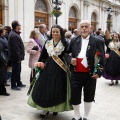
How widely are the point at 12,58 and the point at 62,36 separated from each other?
6.95 feet

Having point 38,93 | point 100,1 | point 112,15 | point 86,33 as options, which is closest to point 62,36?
point 86,33

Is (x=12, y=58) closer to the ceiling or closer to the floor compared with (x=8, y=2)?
closer to the floor

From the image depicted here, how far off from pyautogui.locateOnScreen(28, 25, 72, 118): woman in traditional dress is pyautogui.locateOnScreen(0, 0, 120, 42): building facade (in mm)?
10433

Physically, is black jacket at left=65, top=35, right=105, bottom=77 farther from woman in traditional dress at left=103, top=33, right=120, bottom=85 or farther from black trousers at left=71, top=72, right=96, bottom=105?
woman in traditional dress at left=103, top=33, right=120, bottom=85

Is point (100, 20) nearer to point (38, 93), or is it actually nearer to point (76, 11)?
point (76, 11)

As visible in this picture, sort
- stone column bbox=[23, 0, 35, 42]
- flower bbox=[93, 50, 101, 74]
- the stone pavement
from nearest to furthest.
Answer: flower bbox=[93, 50, 101, 74] → the stone pavement → stone column bbox=[23, 0, 35, 42]

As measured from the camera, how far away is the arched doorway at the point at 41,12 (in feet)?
55.4

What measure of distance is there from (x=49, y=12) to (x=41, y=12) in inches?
32.3

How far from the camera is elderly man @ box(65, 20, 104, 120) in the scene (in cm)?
342

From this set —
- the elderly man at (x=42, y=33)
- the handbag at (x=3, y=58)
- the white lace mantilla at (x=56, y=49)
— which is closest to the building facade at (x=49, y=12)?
the elderly man at (x=42, y=33)

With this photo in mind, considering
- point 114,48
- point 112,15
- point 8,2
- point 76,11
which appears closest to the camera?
point 114,48

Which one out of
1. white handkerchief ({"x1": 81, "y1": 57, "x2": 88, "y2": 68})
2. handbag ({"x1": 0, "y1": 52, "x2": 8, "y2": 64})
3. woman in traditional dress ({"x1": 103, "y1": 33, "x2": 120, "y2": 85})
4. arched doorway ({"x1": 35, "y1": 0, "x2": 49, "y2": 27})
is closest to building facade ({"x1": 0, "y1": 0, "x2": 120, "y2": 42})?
arched doorway ({"x1": 35, "y1": 0, "x2": 49, "y2": 27})

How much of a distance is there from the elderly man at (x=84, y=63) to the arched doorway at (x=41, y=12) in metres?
13.7

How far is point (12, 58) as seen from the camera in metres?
5.55
